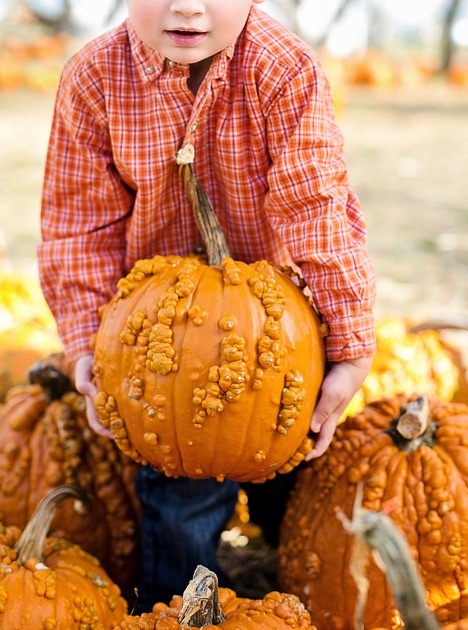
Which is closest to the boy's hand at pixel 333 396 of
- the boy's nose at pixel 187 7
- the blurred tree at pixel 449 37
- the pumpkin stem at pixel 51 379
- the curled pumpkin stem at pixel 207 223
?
the curled pumpkin stem at pixel 207 223

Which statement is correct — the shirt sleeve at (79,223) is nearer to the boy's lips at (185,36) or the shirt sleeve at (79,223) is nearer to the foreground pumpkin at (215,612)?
the boy's lips at (185,36)

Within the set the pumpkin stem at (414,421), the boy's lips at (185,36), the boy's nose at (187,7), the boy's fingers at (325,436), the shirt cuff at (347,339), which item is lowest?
the boy's fingers at (325,436)

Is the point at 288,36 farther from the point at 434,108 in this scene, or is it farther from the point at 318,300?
the point at 434,108

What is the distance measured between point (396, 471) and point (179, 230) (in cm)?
85

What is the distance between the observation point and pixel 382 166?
8156 mm

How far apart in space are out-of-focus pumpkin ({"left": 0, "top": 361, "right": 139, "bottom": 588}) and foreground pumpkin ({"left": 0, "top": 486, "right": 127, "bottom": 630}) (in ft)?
0.57

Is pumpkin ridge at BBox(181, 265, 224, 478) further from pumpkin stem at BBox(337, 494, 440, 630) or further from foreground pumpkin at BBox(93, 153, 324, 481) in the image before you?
pumpkin stem at BBox(337, 494, 440, 630)

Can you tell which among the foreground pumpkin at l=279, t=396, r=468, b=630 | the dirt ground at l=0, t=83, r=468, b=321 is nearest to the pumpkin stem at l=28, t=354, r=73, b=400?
the foreground pumpkin at l=279, t=396, r=468, b=630

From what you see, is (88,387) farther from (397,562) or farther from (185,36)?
(397,562)

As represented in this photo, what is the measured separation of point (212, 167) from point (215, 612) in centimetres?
111

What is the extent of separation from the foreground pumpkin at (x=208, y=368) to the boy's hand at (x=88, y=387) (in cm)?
15

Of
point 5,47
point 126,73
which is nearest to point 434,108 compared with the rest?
point 5,47

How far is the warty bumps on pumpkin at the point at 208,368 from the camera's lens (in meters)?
1.80

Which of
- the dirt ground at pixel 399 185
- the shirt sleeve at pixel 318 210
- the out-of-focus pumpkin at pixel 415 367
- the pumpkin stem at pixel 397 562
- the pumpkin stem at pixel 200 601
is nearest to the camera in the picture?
the pumpkin stem at pixel 397 562
